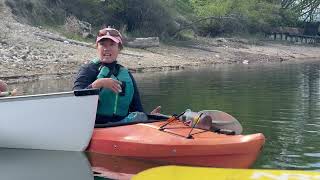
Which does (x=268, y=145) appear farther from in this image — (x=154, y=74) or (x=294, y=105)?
(x=154, y=74)

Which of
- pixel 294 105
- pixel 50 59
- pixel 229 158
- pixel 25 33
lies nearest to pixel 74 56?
pixel 50 59

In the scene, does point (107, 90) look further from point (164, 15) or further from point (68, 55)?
point (164, 15)

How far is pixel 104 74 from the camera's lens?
269 inches

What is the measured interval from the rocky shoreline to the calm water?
4.60ft

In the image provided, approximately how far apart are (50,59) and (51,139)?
12.4m

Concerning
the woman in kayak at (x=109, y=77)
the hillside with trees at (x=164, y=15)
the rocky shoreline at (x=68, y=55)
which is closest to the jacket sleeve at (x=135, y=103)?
the woman in kayak at (x=109, y=77)

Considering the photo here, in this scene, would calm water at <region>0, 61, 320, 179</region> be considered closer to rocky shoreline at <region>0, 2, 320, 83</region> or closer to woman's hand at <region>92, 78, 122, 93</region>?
woman's hand at <region>92, 78, 122, 93</region>

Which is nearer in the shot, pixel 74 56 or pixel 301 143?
pixel 301 143

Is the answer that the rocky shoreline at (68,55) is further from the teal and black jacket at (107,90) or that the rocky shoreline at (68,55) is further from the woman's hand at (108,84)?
the woman's hand at (108,84)

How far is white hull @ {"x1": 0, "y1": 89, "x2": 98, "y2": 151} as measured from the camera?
21.9ft

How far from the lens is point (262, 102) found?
473 inches

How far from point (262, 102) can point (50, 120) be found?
636cm

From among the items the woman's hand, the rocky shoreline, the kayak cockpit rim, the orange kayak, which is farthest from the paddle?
the rocky shoreline

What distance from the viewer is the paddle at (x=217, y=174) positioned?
16.3 feet
